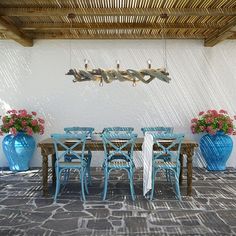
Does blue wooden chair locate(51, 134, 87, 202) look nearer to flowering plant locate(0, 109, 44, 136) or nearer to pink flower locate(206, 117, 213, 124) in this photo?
flowering plant locate(0, 109, 44, 136)

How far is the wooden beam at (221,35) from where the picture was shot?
17.0 ft

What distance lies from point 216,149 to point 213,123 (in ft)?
1.65

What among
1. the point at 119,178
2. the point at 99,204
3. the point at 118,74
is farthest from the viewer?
the point at 119,178

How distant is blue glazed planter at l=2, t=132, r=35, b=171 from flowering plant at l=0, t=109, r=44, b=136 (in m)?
0.14

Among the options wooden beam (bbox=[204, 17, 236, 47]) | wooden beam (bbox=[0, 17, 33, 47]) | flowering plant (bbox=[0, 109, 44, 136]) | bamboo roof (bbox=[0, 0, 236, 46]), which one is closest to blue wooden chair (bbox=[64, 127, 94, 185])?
flowering plant (bbox=[0, 109, 44, 136])

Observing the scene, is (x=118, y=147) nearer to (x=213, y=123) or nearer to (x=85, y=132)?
(x=85, y=132)

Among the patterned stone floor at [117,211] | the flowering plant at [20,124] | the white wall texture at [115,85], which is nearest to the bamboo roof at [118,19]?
the white wall texture at [115,85]

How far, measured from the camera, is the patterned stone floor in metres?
3.35

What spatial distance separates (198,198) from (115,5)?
2.97 metres

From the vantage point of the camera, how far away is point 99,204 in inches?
165

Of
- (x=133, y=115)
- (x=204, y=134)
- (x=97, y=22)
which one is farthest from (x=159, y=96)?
(x=97, y=22)

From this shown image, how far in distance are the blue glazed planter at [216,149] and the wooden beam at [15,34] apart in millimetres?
3960

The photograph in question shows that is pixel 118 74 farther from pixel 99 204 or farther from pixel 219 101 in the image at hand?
pixel 219 101

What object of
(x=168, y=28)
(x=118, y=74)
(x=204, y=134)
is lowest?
(x=204, y=134)
